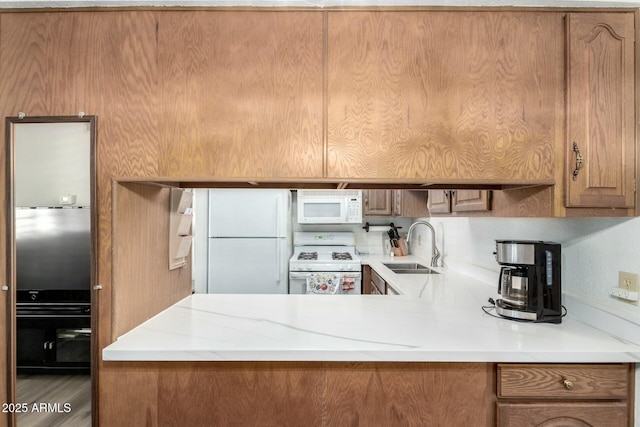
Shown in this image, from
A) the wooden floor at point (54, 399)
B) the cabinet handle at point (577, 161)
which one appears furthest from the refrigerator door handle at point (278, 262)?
the cabinet handle at point (577, 161)

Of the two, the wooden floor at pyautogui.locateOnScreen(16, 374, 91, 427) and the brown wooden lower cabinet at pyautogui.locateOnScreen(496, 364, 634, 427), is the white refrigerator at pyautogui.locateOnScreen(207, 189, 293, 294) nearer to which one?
the wooden floor at pyautogui.locateOnScreen(16, 374, 91, 427)

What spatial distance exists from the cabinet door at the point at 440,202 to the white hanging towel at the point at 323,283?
1178mm

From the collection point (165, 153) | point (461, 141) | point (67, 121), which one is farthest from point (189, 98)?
point (461, 141)

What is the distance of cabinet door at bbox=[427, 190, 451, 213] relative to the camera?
236 cm

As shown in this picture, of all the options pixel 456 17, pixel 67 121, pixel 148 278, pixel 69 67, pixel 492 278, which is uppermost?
pixel 456 17

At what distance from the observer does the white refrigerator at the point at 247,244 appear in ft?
10.6

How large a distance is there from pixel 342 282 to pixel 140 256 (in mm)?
2175

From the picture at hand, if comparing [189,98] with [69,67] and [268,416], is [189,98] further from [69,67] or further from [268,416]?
[268,416]

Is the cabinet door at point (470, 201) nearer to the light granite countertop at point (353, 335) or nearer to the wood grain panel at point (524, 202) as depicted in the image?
the wood grain panel at point (524, 202)

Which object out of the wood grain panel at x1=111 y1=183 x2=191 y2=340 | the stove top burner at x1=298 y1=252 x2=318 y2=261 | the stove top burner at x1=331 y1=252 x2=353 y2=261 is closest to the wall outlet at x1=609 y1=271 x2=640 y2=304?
the wood grain panel at x1=111 y1=183 x2=191 y2=340

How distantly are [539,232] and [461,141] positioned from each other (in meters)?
0.88

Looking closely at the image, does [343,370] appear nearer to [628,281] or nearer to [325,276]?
[628,281]

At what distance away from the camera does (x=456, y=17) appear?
119 centimetres

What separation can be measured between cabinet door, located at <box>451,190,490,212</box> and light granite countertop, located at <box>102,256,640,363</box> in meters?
0.55
